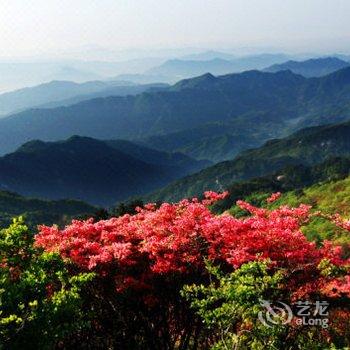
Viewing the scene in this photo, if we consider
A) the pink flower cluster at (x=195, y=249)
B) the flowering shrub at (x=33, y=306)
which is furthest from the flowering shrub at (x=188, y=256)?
the flowering shrub at (x=33, y=306)

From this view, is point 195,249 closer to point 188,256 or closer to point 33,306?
point 188,256

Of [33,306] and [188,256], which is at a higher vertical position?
[33,306]

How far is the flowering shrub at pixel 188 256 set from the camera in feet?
52.4

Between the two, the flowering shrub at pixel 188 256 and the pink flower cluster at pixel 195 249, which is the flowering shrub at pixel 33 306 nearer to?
the flowering shrub at pixel 188 256

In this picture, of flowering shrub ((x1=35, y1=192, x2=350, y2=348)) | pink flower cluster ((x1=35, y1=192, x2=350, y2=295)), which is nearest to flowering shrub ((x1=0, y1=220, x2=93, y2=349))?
flowering shrub ((x1=35, y1=192, x2=350, y2=348))

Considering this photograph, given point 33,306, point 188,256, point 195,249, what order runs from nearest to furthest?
point 33,306 → point 188,256 → point 195,249

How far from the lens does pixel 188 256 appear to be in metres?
16.7

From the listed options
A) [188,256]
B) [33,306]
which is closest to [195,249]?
[188,256]

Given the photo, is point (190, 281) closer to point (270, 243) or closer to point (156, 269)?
point (156, 269)

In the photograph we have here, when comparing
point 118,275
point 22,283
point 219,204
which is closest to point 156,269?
point 118,275

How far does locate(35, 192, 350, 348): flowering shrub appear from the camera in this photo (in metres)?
16.0

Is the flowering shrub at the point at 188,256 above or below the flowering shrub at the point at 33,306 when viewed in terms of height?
below

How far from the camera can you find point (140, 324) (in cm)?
1788

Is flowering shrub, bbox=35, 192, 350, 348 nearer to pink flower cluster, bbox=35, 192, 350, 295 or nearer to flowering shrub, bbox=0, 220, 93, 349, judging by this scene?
pink flower cluster, bbox=35, 192, 350, 295
